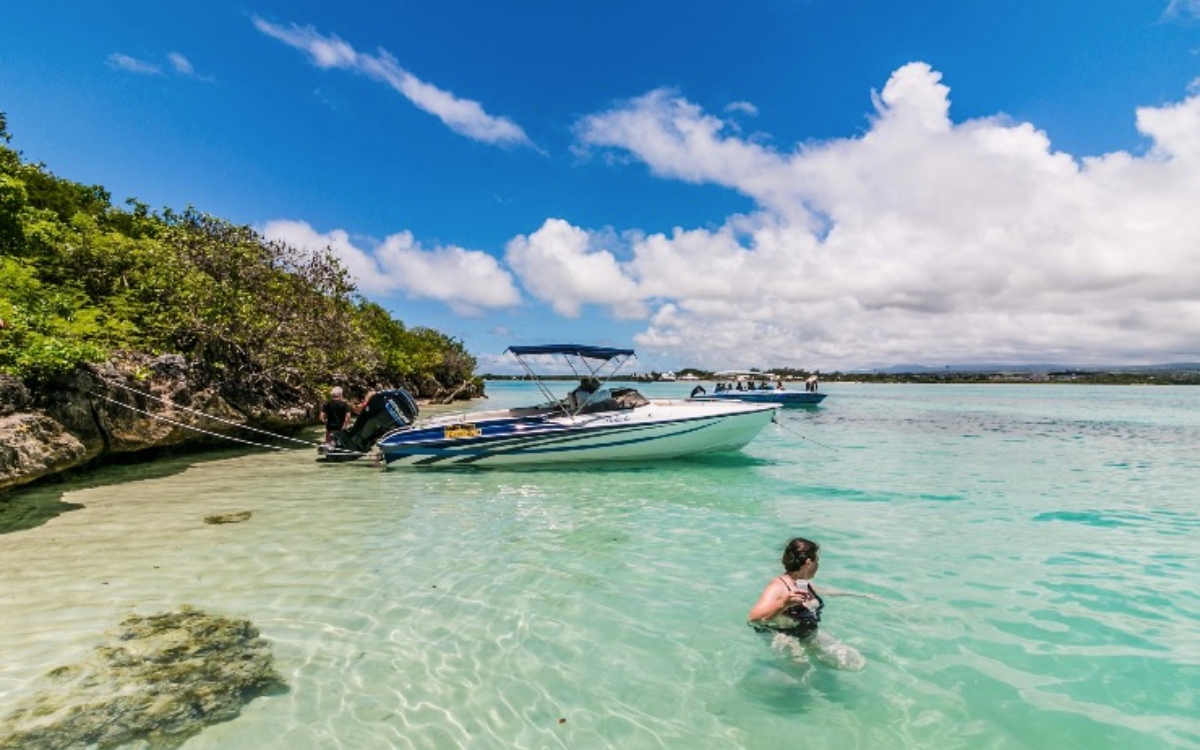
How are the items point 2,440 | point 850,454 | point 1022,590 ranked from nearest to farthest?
point 1022,590, point 2,440, point 850,454

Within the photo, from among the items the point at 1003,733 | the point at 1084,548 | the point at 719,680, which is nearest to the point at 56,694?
the point at 719,680

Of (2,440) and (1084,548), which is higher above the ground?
(2,440)

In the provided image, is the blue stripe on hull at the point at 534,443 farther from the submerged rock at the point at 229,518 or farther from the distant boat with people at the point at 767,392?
the distant boat with people at the point at 767,392

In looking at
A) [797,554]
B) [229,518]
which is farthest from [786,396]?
[797,554]

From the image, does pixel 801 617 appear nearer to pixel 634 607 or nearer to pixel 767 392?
pixel 634 607

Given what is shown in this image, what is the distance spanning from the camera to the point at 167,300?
16828mm

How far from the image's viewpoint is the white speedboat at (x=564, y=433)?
14469mm

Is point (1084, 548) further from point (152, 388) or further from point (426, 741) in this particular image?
point (152, 388)

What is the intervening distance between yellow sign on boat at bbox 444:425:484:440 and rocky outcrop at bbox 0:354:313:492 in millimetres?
6397

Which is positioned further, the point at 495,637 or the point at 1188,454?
the point at 1188,454

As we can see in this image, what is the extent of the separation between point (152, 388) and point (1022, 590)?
692 inches

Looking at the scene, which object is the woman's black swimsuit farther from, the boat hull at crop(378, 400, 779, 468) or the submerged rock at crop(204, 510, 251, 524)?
the boat hull at crop(378, 400, 779, 468)

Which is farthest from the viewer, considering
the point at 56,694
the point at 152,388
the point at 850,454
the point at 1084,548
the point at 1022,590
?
the point at 850,454

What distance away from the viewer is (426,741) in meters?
3.96
